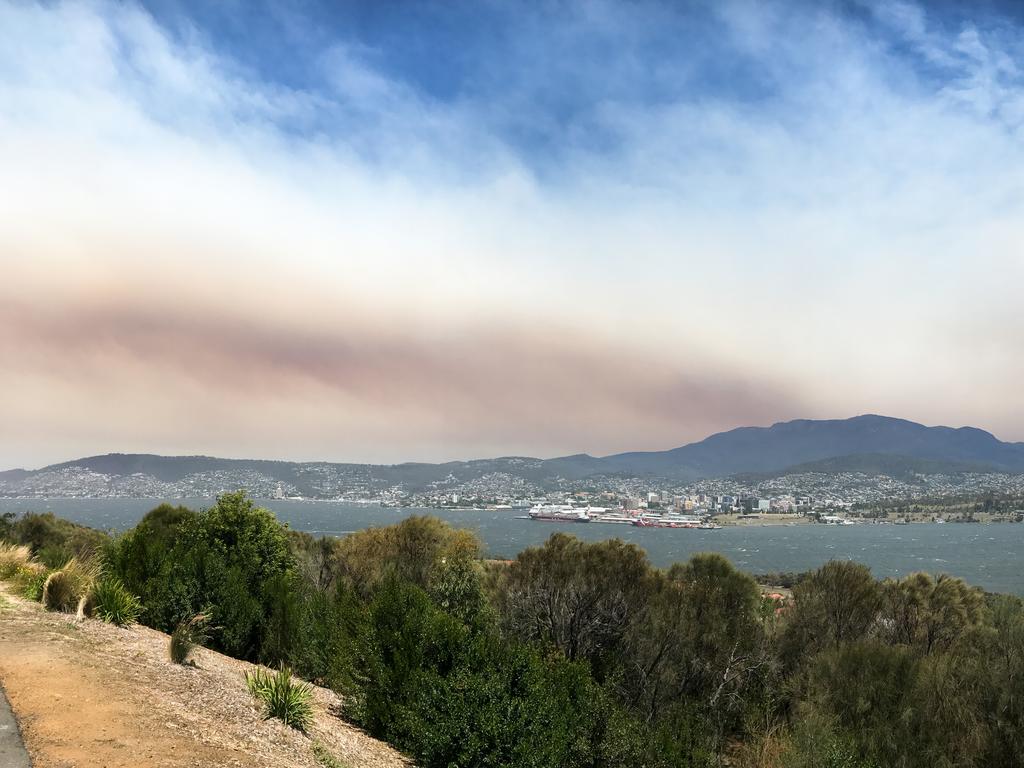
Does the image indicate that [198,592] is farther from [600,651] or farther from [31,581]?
[600,651]

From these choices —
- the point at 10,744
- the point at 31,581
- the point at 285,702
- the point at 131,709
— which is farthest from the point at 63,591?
the point at 10,744

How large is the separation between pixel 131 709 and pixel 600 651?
59.3 feet

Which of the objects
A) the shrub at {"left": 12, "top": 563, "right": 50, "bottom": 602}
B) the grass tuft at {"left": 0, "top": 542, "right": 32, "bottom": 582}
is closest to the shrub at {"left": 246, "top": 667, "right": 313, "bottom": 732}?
the shrub at {"left": 12, "top": 563, "right": 50, "bottom": 602}

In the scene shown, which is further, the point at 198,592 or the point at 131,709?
the point at 198,592

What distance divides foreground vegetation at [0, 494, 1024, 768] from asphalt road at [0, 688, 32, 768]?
132 inches

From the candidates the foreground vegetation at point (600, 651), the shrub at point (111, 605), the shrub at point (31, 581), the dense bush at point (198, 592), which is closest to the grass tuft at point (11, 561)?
the foreground vegetation at point (600, 651)

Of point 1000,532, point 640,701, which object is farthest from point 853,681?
point 1000,532

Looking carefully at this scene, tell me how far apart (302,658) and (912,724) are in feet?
54.7

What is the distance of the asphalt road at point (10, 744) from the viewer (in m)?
6.38

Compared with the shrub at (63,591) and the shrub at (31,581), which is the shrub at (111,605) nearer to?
the shrub at (63,591)

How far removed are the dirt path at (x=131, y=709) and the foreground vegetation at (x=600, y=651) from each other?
2.21ft

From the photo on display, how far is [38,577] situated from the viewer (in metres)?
14.4

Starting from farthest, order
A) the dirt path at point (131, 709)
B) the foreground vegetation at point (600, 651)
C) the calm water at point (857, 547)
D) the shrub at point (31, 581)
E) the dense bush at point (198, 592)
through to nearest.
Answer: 1. the calm water at point (857, 547)
2. the dense bush at point (198, 592)
3. the shrub at point (31, 581)
4. the foreground vegetation at point (600, 651)
5. the dirt path at point (131, 709)

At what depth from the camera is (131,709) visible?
8.40 meters
